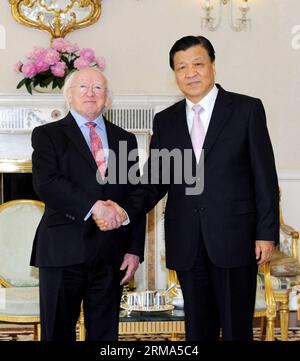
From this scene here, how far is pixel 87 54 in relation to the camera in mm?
4844

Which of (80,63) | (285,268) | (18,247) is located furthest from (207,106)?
(80,63)

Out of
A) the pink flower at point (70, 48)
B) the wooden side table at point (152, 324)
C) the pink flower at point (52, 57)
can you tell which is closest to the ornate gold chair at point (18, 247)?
the wooden side table at point (152, 324)

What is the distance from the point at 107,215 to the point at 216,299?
0.50 meters

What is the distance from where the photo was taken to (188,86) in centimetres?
264

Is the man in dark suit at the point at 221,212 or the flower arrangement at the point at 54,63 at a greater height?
the flower arrangement at the point at 54,63

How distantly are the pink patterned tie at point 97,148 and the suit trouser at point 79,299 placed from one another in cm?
34

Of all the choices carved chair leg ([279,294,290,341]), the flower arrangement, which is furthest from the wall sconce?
carved chair leg ([279,294,290,341])

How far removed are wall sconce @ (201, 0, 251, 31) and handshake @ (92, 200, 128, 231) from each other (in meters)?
2.98

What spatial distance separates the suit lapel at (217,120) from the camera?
8.52ft

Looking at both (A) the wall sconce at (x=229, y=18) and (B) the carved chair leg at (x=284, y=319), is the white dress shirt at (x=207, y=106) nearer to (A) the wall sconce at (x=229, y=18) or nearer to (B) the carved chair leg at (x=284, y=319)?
(B) the carved chair leg at (x=284, y=319)

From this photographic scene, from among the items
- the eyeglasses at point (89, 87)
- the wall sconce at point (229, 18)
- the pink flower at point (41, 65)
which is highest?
the wall sconce at point (229, 18)

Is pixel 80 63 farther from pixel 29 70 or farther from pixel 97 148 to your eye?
pixel 97 148
